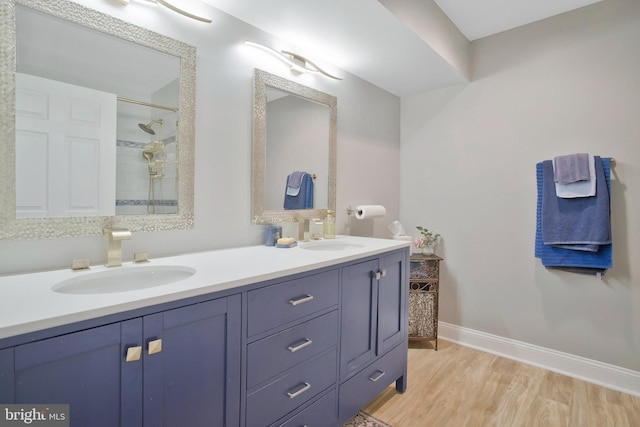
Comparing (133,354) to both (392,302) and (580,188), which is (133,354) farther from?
(580,188)

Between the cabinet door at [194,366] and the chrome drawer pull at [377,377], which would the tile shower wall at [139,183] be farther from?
the chrome drawer pull at [377,377]

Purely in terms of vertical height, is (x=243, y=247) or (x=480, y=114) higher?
(x=480, y=114)

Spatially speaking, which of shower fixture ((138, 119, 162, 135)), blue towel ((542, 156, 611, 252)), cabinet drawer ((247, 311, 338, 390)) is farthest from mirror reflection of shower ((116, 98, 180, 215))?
blue towel ((542, 156, 611, 252))

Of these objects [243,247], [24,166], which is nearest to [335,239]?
[243,247]

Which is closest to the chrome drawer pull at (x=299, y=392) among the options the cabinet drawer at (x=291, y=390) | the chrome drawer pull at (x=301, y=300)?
the cabinet drawer at (x=291, y=390)

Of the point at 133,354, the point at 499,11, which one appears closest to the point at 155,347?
the point at 133,354

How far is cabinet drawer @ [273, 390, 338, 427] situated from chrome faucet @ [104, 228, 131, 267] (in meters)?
0.88

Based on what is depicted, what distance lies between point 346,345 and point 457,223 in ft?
5.37

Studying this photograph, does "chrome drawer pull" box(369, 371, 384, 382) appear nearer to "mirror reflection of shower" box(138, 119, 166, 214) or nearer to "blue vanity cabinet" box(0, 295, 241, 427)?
"blue vanity cabinet" box(0, 295, 241, 427)

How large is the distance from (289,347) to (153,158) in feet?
3.25

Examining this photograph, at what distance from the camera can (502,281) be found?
2.46 metres

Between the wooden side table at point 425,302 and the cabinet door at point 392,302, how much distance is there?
1.93 ft

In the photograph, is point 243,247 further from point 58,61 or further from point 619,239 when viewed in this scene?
point 619,239

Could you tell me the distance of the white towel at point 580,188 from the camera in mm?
1979
